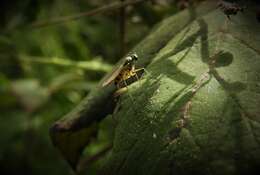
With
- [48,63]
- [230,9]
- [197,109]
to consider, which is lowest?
[197,109]

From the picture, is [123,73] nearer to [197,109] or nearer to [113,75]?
[113,75]

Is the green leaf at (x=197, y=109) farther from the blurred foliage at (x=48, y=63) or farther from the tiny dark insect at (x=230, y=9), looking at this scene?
the blurred foliage at (x=48, y=63)

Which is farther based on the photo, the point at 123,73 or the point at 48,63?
the point at 48,63

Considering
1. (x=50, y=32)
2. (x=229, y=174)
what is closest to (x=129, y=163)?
(x=229, y=174)

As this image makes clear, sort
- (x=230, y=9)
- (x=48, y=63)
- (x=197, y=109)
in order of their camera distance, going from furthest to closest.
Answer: (x=48, y=63) → (x=230, y=9) → (x=197, y=109)

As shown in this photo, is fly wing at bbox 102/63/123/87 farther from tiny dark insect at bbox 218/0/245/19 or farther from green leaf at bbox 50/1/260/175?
tiny dark insect at bbox 218/0/245/19

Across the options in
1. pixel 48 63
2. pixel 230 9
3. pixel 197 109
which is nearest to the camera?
pixel 197 109

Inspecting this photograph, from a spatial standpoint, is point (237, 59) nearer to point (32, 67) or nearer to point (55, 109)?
point (55, 109)

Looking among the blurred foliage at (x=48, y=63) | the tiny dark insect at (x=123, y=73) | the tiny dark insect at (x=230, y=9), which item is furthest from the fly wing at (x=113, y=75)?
the blurred foliage at (x=48, y=63)

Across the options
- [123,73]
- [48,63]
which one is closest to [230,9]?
[123,73]
